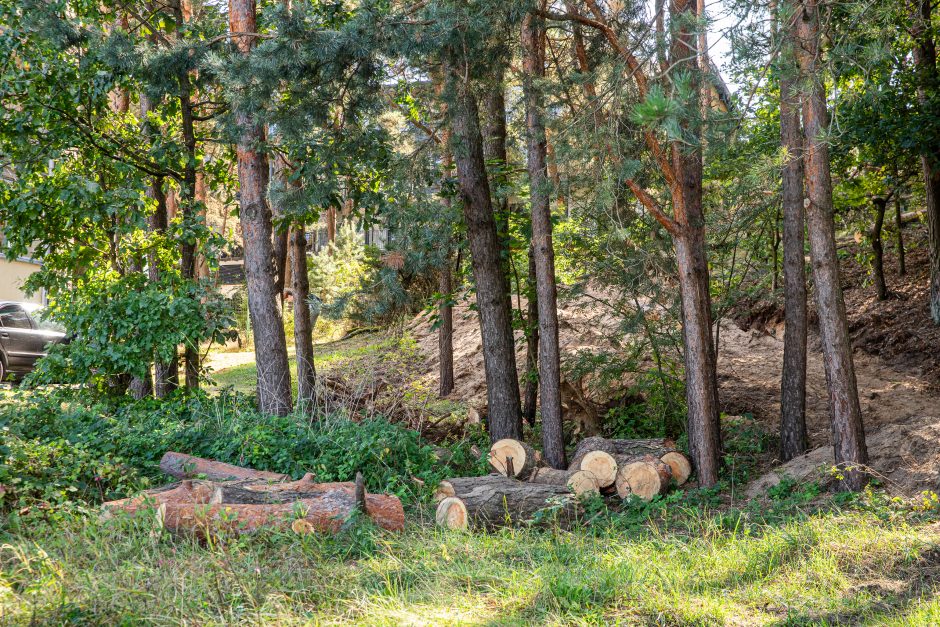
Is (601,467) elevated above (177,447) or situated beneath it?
situated beneath

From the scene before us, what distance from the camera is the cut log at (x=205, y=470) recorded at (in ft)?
21.0

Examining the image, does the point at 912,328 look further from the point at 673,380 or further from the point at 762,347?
the point at 673,380

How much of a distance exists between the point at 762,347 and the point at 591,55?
690 centimetres

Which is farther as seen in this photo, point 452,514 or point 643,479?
point 643,479

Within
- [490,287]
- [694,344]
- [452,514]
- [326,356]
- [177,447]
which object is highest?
[490,287]

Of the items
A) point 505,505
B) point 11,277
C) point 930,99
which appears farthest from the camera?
point 11,277

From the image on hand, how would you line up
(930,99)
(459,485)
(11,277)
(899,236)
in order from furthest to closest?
1. (11,277)
2. (899,236)
3. (930,99)
4. (459,485)

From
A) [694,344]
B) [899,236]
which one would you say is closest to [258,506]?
[694,344]

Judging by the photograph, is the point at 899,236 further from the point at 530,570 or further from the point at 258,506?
the point at 258,506

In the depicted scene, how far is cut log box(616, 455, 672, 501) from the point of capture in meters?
7.19

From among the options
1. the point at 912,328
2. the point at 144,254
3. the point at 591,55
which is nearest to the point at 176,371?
the point at 144,254

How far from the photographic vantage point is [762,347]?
13062 millimetres

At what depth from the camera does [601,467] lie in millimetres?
7352

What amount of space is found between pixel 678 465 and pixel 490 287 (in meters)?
3.12
